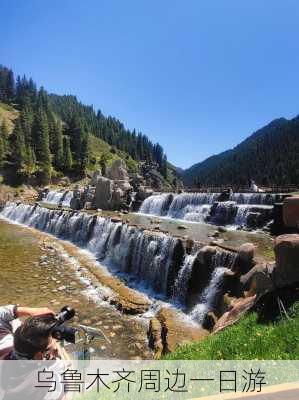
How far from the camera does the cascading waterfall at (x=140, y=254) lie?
17.5 m

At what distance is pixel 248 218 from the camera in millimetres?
31406

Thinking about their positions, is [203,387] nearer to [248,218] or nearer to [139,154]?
[248,218]

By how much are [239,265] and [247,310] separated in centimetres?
647

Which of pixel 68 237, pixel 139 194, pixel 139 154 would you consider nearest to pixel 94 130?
pixel 139 154

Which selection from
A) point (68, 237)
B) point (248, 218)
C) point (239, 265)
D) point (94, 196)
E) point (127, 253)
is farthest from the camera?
point (94, 196)

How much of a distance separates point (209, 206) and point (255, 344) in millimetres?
31817

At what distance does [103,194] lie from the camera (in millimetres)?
47500

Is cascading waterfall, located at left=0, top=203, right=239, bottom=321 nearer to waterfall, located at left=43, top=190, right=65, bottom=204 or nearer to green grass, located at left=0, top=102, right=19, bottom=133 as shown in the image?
waterfall, located at left=43, top=190, right=65, bottom=204

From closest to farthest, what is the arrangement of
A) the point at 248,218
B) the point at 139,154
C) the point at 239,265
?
1. the point at 239,265
2. the point at 248,218
3. the point at 139,154

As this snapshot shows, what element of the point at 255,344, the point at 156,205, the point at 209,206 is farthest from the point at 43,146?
the point at 255,344

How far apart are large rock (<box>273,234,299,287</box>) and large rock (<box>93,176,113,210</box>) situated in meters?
38.9

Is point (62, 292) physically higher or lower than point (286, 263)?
lower

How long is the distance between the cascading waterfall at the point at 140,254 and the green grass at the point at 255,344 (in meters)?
8.40

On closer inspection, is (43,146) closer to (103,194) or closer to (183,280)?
(103,194)
